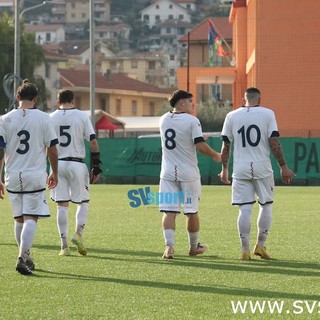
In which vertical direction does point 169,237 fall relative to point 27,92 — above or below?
below

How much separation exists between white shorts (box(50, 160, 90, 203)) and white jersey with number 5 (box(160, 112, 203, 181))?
1.09 m

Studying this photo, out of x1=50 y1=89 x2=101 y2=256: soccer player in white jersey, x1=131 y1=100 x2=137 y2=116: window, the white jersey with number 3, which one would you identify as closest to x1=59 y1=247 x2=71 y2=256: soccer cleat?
x1=50 y1=89 x2=101 y2=256: soccer player in white jersey

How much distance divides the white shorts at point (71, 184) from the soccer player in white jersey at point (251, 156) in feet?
6.32

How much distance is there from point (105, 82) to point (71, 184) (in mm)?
95940

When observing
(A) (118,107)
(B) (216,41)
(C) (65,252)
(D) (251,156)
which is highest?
(B) (216,41)

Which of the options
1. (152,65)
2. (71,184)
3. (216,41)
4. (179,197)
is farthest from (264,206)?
(152,65)

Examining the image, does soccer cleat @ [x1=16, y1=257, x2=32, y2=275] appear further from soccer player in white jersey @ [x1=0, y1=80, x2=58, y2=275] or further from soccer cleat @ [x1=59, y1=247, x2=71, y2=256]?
soccer cleat @ [x1=59, y1=247, x2=71, y2=256]

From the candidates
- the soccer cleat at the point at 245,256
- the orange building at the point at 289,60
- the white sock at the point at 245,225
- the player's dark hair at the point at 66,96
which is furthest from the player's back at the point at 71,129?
the orange building at the point at 289,60

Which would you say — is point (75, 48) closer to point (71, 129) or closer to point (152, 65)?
point (152, 65)

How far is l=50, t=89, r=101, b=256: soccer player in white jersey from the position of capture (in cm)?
1473

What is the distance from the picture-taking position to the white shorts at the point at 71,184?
1488 cm

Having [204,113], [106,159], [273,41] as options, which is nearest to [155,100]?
[204,113]

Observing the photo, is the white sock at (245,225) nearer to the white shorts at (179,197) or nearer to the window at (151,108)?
the white shorts at (179,197)

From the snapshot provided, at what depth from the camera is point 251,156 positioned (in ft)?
46.7
